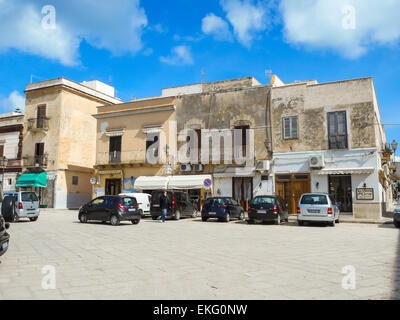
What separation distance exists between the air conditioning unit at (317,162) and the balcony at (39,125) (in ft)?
79.5

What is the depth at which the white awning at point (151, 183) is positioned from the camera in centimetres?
2567

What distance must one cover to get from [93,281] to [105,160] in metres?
25.1

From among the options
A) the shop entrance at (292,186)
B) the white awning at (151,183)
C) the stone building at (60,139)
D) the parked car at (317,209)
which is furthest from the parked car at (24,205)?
the shop entrance at (292,186)

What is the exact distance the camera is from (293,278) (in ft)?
19.4

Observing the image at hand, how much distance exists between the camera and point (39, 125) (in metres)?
33.2

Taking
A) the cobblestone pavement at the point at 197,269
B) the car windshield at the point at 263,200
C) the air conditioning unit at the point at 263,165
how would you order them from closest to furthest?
1. the cobblestone pavement at the point at 197,269
2. the car windshield at the point at 263,200
3. the air conditioning unit at the point at 263,165

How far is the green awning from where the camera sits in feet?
105

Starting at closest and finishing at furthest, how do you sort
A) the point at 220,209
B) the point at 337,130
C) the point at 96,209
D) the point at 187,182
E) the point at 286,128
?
1. the point at 96,209
2. the point at 220,209
3. the point at 337,130
4. the point at 286,128
5. the point at 187,182

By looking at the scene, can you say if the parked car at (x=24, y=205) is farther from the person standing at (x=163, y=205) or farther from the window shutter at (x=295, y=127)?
the window shutter at (x=295, y=127)

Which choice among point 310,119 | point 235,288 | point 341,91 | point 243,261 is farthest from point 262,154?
point 235,288

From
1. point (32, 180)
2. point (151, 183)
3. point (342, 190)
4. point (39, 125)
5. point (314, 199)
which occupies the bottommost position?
point (314, 199)

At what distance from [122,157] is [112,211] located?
12.7 meters

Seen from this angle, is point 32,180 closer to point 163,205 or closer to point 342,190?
point 163,205

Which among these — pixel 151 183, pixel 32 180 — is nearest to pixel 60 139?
Answer: pixel 32 180
